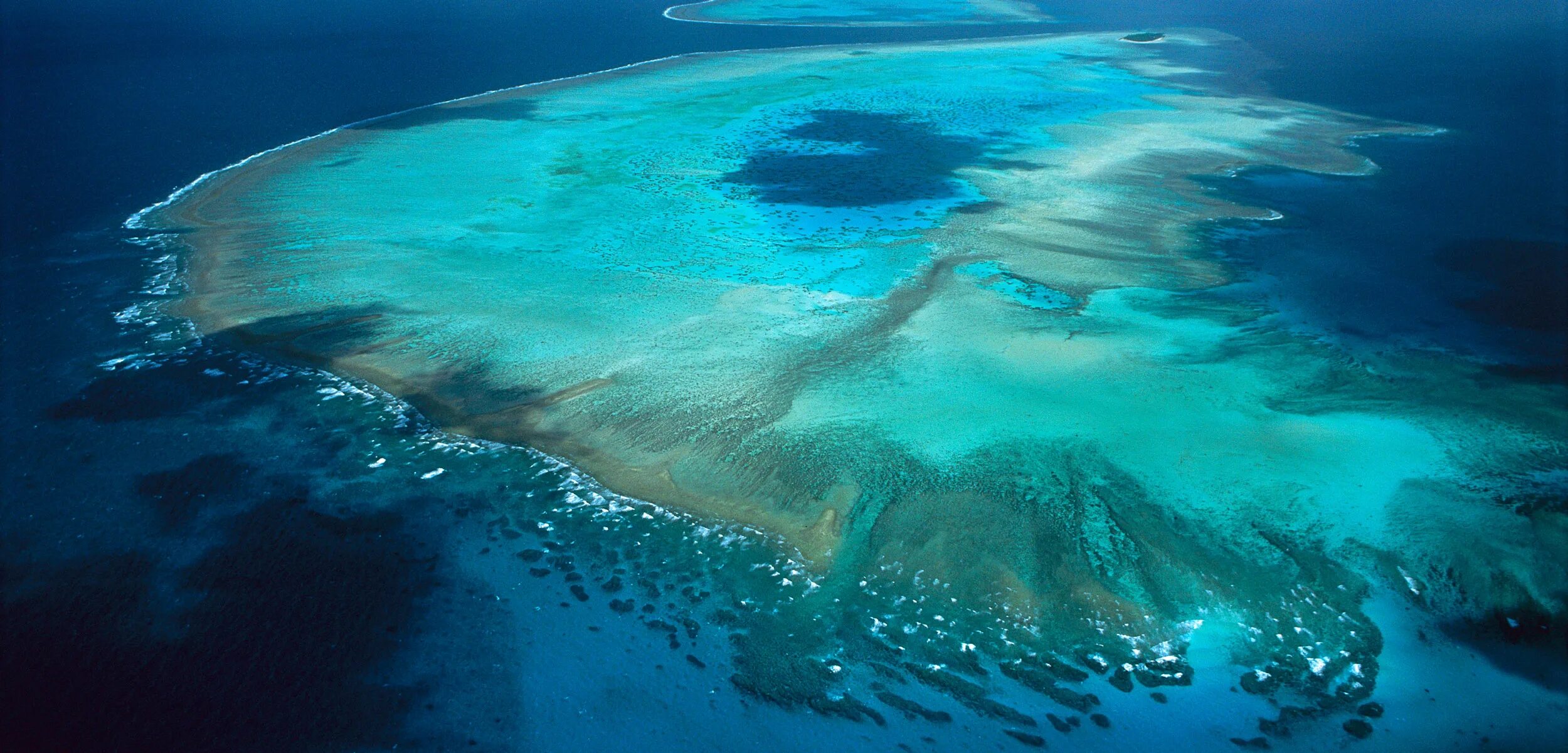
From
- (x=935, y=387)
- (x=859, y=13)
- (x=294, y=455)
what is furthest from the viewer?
(x=859, y=13)

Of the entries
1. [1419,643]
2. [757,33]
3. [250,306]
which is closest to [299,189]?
[250,306]

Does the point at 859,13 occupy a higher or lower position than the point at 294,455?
higher

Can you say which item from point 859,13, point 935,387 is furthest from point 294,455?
point 859,13

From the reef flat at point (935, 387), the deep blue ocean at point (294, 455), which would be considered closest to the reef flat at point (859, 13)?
the deep blue ocean at point (294, 455)

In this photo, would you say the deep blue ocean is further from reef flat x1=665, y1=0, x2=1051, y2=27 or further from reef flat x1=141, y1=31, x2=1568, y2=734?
reef flat x1=665, y1=0, x2=1051, y2=27

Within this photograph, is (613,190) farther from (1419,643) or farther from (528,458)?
(1419,643)

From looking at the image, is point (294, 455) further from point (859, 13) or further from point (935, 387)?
point (859, 13)
